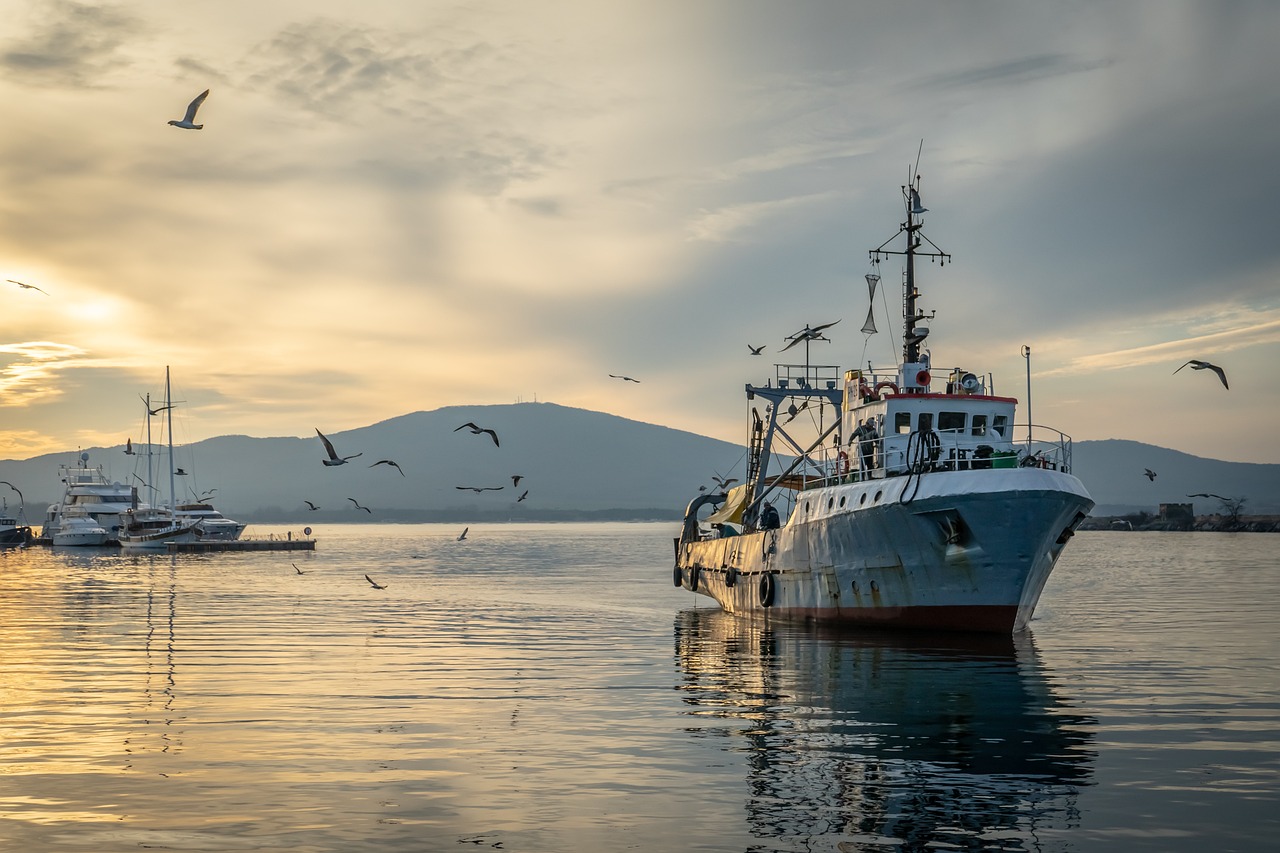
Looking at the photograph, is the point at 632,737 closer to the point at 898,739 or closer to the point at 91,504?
the point at 898,739

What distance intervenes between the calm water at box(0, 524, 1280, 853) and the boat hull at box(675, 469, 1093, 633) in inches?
54.1

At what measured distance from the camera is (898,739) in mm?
19734

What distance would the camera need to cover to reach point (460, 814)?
14.7 metres

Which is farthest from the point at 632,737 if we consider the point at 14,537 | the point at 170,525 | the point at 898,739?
the point at 14,537

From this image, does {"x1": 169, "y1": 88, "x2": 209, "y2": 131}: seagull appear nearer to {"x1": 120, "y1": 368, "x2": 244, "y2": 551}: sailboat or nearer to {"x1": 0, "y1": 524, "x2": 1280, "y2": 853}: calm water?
{"x1": 0, "y1": 524, "x2": 1280, "y2": 853}: calm water

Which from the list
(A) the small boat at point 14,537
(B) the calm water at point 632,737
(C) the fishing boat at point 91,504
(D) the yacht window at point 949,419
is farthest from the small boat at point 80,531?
(D) the yacht window at point 949,419

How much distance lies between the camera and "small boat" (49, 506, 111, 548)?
449 feet

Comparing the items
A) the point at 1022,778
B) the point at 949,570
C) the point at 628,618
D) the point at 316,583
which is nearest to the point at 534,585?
the point at 316,583

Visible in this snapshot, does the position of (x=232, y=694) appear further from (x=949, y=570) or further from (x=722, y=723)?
(x=949, y=570)

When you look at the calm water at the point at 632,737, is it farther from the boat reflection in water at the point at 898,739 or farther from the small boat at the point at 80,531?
the small boat at the point at 80,531

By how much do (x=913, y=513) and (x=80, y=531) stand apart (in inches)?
5035

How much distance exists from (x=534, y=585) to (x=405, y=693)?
46.7 metres

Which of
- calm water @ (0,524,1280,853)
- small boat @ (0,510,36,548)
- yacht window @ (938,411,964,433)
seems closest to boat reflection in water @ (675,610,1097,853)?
calm water @ (0,524,1280,853)

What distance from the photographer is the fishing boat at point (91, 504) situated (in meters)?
138
